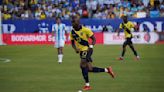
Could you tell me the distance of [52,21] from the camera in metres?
39.7

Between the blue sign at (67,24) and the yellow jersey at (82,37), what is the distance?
2396 centimetres

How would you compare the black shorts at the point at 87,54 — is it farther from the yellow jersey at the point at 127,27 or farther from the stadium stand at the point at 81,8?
the stadium stand at the point at 81,8

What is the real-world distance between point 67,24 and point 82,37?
25060mm

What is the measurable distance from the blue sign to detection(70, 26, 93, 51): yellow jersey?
78.6 ft

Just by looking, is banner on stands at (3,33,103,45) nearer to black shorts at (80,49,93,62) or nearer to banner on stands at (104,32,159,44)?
banner on stands at (104,32,159,44)

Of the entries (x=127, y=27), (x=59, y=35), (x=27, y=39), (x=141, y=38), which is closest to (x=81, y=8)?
(x=27, y=39)

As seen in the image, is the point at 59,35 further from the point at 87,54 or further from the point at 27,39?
the point at 27,39

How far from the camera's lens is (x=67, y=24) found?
39469mm

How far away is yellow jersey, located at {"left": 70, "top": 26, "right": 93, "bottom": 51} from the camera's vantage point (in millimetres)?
14407

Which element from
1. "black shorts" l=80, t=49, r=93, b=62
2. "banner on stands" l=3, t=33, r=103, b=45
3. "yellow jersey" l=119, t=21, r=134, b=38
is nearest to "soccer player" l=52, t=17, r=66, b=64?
"yellow jersey" l=119, t=21, r=134, b=38

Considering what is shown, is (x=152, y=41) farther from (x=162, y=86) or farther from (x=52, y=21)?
(x=162, y=86)

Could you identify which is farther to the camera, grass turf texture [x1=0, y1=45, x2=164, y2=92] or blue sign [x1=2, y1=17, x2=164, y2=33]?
blue sign [x1=2, y1=17, x2=164, y2=33]

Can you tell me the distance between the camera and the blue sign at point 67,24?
38.2 metres

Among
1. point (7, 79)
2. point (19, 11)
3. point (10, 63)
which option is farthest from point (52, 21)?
point (7, 79)
